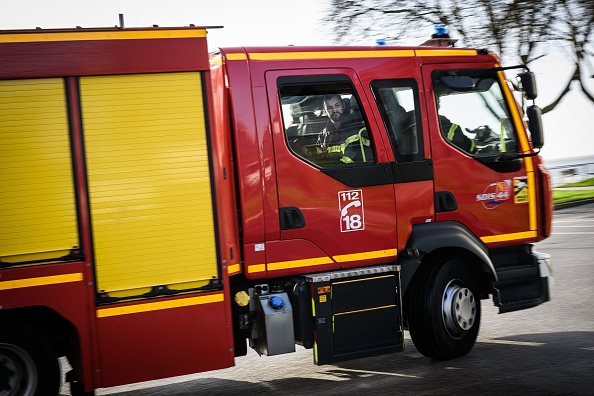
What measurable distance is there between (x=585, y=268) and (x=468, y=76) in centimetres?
577

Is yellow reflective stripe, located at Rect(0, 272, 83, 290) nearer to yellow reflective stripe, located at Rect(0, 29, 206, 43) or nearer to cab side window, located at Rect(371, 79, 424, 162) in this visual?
yellow reflective stripe, located at Rect(0, 29, 206, 43)

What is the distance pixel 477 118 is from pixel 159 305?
3428 millimetres

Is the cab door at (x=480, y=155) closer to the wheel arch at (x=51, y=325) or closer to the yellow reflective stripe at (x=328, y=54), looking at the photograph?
the yellow reflective stripe at (x=328, y=54)

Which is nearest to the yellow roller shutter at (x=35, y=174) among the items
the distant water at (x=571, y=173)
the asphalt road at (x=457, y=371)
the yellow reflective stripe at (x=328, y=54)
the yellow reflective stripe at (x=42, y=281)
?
the yellow reflective stripe at (x=42, y=281)

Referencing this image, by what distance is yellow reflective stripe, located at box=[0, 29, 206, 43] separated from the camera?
5.78 m

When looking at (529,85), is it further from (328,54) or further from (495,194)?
(328,54)

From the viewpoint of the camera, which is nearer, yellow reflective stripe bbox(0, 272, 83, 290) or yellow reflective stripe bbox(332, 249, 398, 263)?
yellow reflective stripe bbox(0, 272, 83, 290)

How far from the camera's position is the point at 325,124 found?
700 centimetres

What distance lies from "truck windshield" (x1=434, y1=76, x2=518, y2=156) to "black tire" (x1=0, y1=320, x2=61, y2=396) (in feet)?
12.5

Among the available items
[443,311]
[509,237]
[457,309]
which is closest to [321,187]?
[443,311]

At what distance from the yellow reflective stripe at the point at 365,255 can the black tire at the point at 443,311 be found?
459 millimetres

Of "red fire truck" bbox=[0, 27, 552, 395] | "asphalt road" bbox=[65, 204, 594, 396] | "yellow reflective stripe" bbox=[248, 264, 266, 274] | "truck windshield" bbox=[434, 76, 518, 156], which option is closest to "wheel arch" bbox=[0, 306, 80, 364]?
"red fire truck" bbox=[0, 27, 552, 395]

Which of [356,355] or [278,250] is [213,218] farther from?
[356,355]

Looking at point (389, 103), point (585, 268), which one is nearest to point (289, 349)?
point (389, 103)
